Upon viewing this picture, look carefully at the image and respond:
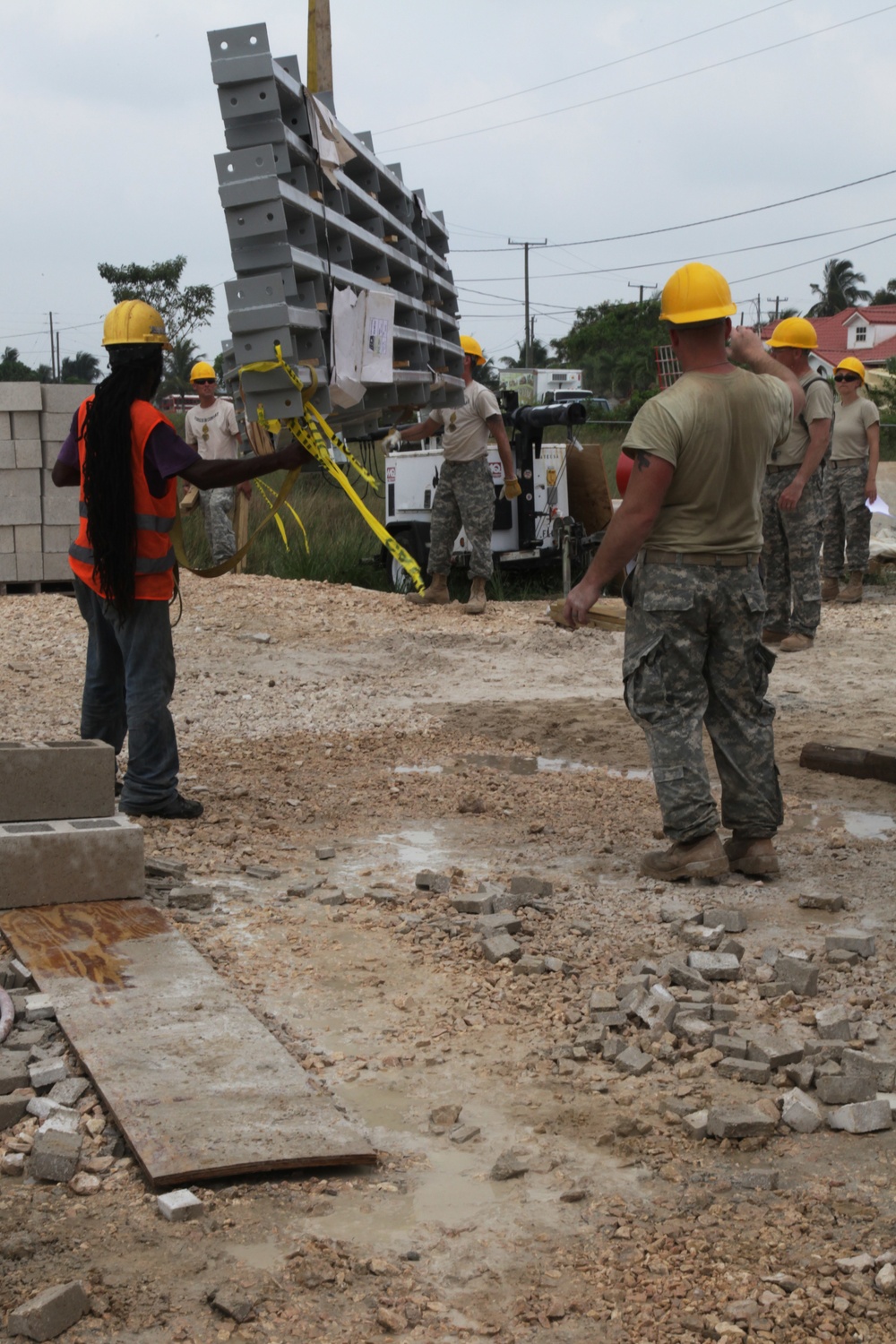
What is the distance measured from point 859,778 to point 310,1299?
4.95 m

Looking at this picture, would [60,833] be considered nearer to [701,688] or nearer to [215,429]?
[701,688]

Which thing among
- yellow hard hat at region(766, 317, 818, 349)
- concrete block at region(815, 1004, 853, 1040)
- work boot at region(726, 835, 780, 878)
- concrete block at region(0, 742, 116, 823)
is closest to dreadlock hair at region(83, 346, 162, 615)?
concrete block at region(0, 742, 116, 823)

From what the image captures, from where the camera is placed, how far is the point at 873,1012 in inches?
158

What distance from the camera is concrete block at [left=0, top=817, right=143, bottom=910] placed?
15.7ft

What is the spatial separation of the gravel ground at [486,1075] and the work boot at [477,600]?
3.81m

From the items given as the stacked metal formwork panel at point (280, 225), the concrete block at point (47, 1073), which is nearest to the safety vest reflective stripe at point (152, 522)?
the stacked metal formwork panel at point (280, 225)

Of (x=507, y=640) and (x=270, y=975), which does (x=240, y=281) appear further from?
(x=507, y=640)

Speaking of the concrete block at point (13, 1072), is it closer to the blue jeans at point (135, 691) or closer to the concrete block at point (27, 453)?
the blue jeans at point (135, 691)

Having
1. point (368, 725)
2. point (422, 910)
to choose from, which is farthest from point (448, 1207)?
point (368, 725)

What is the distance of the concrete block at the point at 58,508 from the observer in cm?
1309

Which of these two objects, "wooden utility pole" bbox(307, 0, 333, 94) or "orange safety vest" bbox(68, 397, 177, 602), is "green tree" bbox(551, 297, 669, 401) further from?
"orange safety vest" bbox(68, 397, 177, 602)

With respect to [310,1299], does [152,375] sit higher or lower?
higher

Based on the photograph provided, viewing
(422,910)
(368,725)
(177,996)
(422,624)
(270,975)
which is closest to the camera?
(177,996)

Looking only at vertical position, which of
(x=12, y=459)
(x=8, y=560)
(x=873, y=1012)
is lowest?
(x=873, y=1012)
